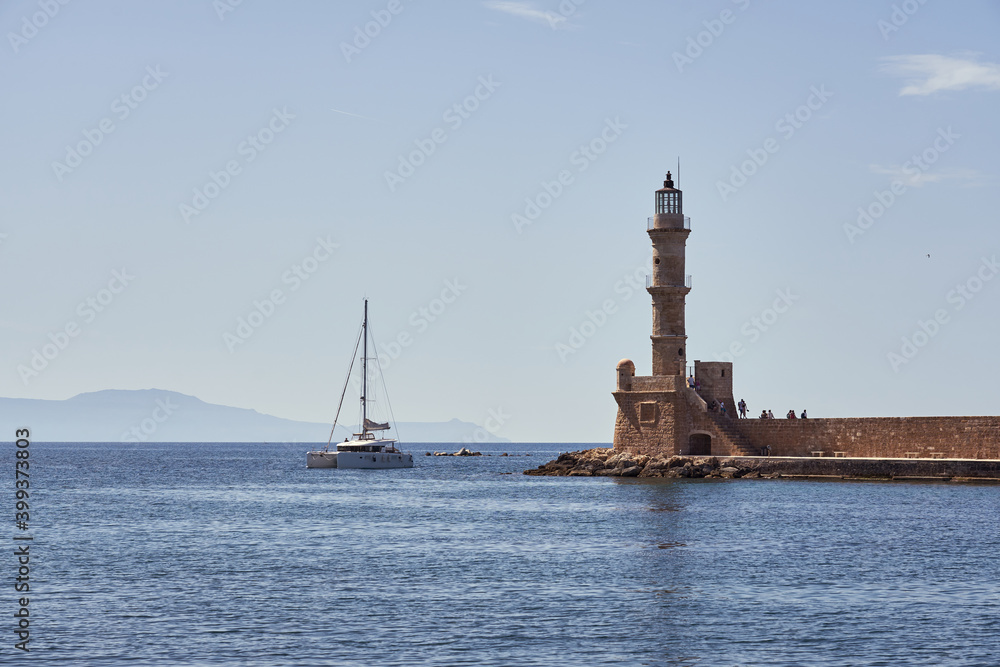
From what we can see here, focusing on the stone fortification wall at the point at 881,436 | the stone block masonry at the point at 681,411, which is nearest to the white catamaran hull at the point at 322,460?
the stone block masonry at the point at 681,411

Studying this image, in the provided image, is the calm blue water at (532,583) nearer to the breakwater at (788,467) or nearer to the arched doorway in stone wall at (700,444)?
the breakwater at (788,467)

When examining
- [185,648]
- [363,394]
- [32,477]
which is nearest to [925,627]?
[185,648]

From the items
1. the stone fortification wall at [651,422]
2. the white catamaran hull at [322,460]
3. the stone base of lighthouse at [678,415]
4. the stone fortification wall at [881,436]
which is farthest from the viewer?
the white catamaran hull at [322,460]

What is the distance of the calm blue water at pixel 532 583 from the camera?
15.9m

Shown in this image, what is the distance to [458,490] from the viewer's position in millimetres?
51000

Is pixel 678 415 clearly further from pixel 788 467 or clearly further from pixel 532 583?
pixel 532 583

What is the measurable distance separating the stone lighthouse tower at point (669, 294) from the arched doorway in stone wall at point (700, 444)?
2806 mm

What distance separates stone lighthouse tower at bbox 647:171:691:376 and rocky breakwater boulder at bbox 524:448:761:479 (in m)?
3.71

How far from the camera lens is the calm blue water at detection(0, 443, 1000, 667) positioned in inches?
624

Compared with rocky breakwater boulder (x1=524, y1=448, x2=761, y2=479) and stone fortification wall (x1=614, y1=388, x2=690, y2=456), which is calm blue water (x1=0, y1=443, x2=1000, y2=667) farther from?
stone fortification wall (x1=614, y1=388, x2=690, y2=456)

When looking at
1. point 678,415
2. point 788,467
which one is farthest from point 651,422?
point 788,467

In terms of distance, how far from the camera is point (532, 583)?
69.6 feet

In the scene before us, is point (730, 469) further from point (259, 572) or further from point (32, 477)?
point (32, 477)

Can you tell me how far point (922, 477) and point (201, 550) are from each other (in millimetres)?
26051
